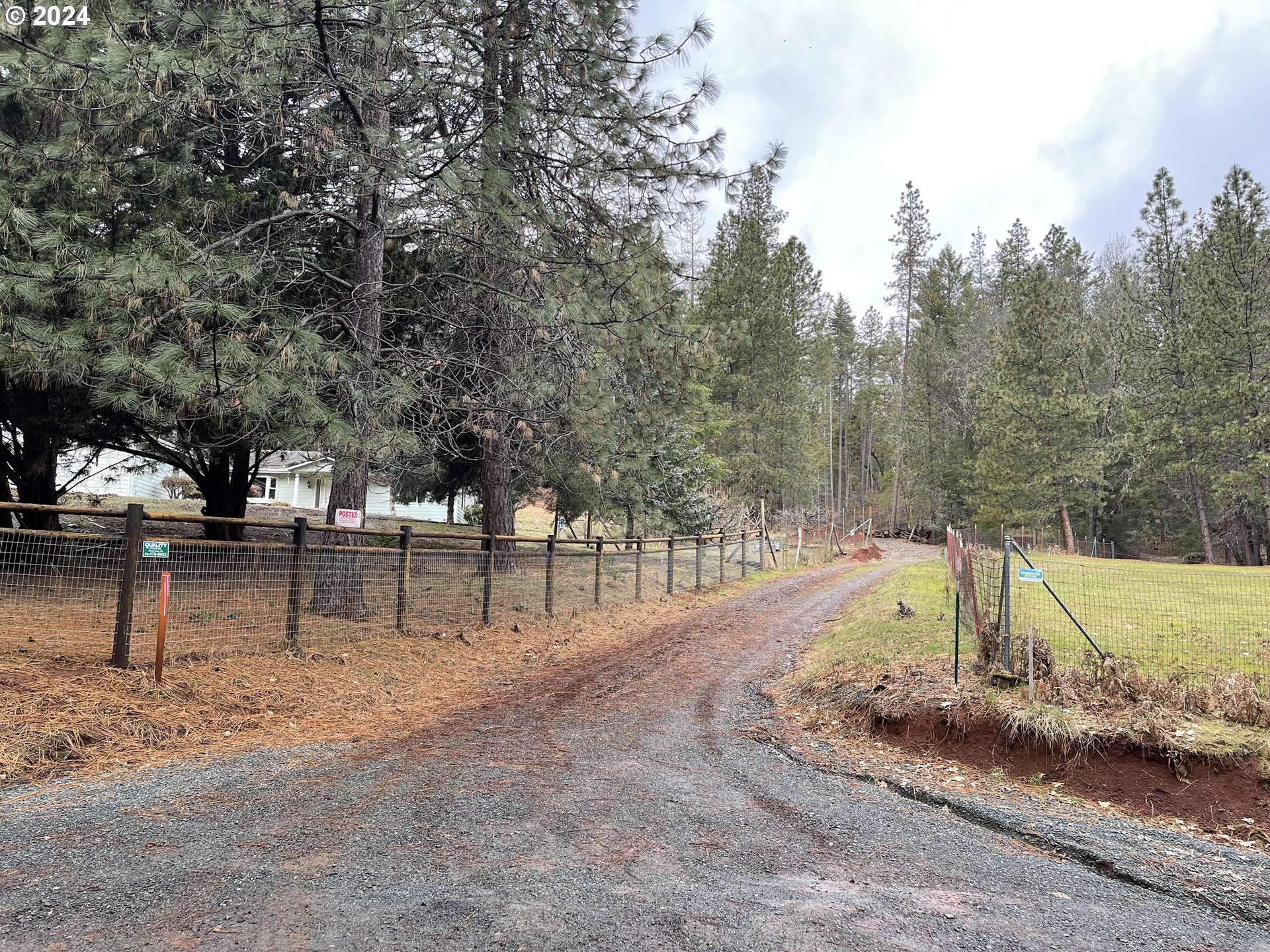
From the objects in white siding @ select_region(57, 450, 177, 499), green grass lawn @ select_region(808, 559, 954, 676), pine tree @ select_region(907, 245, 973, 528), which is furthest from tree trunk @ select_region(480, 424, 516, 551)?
pine tree @ select_region(907, 245, 973, 528)

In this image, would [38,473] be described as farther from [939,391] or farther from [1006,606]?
[939,391]

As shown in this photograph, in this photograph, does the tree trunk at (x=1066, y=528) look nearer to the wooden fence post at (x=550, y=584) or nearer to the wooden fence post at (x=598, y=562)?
the wooden fence post at (x=598, y=562)

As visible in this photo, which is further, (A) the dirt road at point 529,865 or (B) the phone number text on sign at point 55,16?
(B) the phone number text on sign at point 55,16

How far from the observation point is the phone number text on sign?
24.7ft

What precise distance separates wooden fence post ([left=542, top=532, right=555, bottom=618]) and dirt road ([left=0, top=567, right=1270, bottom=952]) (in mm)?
5496

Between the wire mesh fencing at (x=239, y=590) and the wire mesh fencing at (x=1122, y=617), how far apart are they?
5955 mm

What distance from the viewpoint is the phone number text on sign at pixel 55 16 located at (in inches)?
297

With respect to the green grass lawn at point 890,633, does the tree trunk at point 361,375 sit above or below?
above

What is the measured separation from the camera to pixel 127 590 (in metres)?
5.43

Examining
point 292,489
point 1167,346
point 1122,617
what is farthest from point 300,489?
point 1167,346

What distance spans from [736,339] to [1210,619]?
23.8ft

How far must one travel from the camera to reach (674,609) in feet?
45.1

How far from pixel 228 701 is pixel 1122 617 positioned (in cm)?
1032
